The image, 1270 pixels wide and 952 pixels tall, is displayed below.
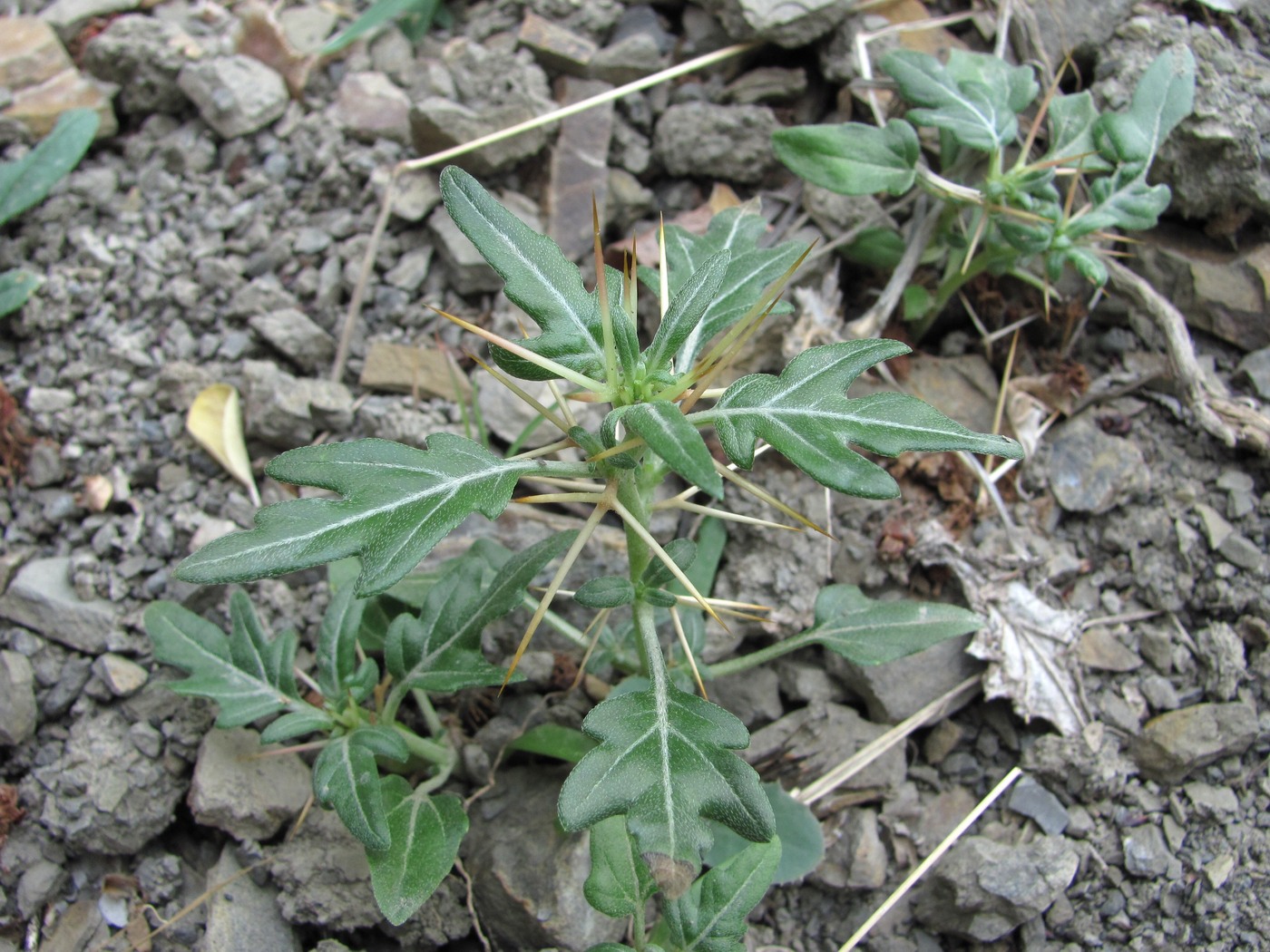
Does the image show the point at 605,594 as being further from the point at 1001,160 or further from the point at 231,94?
the point at 231,94

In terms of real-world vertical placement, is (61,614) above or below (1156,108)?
below

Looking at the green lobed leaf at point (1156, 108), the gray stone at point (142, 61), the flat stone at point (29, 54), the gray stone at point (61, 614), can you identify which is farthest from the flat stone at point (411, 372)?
the green lobed leaf at point (1156, 108)

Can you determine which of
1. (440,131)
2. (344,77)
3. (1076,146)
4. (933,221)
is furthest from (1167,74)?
(344,77)

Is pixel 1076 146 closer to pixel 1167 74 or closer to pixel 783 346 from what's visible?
pixel 1167 74

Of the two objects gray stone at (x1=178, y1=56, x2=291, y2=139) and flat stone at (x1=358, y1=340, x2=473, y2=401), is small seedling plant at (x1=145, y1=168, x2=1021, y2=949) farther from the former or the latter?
gray stone at (x1=178, y1=56, x2=291, y2=139)

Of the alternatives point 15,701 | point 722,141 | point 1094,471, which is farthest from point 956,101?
point 15,701

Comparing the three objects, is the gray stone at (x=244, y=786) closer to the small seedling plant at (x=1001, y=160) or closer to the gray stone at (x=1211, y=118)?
the small seedling plant at (x=1001, y=160)
